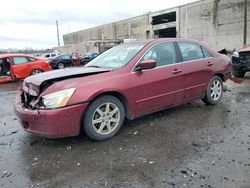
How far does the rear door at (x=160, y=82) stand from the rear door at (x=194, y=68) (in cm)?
19

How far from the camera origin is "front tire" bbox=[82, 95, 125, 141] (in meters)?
4.04

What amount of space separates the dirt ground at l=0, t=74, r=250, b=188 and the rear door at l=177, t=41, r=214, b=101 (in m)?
0.59

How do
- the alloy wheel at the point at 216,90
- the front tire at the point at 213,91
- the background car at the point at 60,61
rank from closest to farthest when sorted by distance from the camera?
the front tire at the point at 213,91
the alloy wheel at the point at 216,90
the background car at the point at 60,61

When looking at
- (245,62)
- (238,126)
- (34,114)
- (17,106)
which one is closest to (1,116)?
(17,106)

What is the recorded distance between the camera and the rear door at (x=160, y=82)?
463 cm

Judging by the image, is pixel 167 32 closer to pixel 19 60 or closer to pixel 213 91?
pixel 19 60

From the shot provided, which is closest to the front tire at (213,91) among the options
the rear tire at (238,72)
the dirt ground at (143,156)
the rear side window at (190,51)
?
the rear side window at (190,51)

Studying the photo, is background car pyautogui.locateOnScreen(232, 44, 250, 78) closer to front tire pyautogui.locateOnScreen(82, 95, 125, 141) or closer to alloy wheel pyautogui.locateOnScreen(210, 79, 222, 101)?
alloy wheel pyautogui.locateOnScreen(210, 79, 222, 101)

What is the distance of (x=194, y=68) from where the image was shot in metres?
5.50

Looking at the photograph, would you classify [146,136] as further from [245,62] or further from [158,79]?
[245,62]

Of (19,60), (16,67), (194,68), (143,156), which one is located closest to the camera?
(143,156)

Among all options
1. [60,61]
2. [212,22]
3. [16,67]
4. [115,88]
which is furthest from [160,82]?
[212,22]

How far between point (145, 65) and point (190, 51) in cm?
157

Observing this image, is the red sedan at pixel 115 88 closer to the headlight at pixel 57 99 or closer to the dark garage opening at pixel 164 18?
the headlight at pixel 57 99
